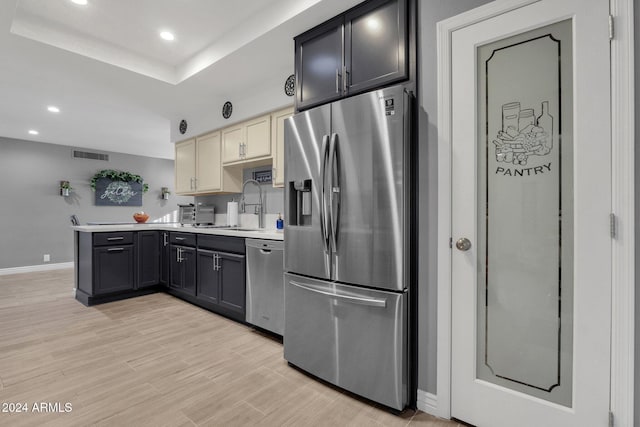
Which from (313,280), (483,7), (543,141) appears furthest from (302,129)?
(543,141)

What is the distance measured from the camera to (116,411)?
173 centimetres

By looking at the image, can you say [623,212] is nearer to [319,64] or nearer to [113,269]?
[319,64]

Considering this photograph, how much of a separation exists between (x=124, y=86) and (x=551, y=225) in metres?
4.20

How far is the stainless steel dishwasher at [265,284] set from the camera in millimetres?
2570

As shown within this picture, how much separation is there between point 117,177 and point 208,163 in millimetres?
4150

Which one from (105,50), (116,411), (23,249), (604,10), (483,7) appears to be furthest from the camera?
(23,249)

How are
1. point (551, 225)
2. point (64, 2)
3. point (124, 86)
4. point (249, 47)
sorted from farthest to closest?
1. point (124, 86)
2. point (249, 47)
3. point (64, 2)
4. point (551, 225)

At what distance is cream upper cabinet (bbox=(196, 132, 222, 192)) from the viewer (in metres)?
4.04

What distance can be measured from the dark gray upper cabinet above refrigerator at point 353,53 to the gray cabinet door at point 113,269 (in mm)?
3013

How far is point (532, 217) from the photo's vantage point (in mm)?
1490

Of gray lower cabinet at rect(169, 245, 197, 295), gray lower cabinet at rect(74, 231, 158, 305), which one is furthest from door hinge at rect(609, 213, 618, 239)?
gray lower cabinet at rect(74, 231, 158, 305)

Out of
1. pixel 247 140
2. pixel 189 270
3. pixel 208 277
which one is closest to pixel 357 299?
pixel 208 277

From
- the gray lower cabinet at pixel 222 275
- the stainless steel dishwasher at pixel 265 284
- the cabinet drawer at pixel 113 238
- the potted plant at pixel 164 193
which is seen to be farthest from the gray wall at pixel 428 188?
the potted plant at pixel 164 193

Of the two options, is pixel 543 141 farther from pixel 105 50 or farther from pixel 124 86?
pixel 124 86
